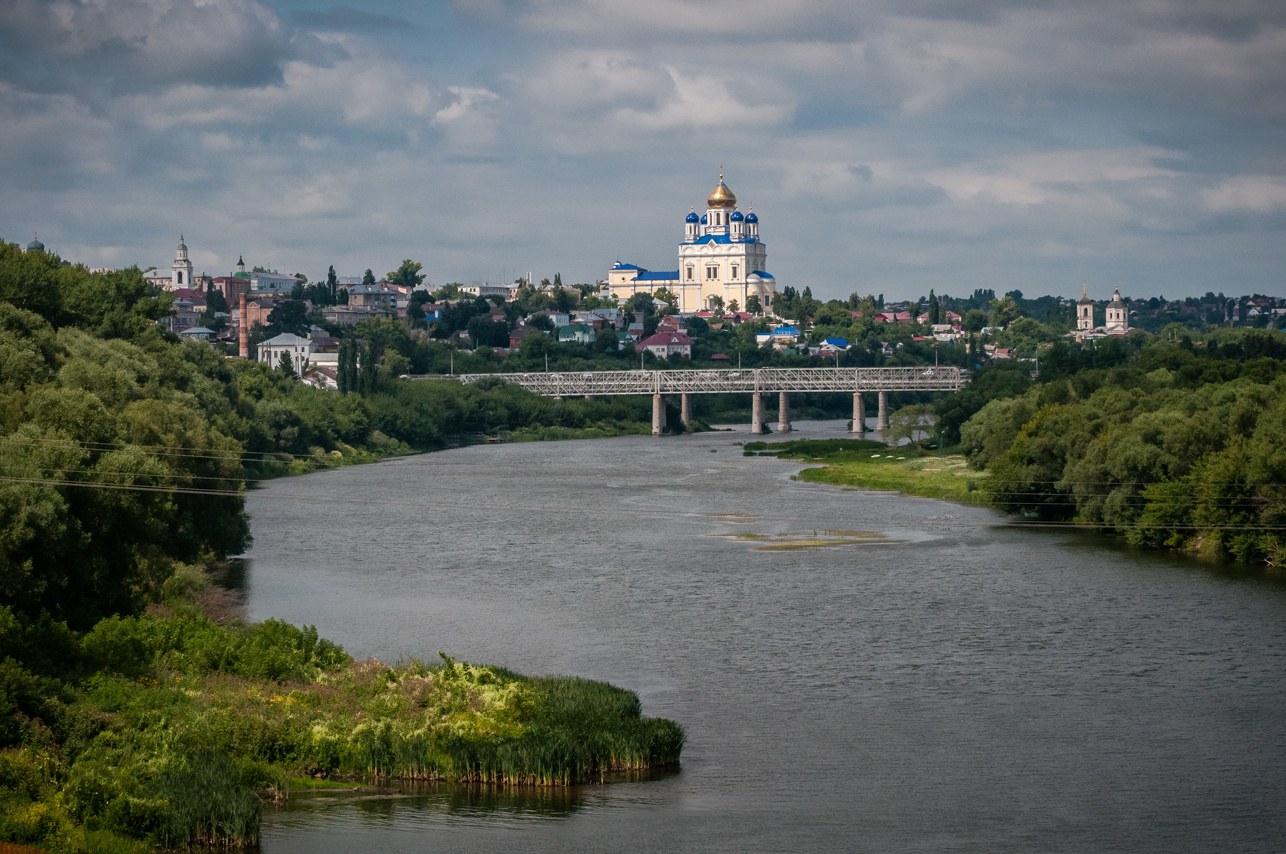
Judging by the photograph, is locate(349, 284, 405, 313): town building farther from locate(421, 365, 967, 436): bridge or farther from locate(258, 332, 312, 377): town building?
locate(421, 365, 967, 436): bridge

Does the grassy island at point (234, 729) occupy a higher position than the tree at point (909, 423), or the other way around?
the tree at point (909, 423)

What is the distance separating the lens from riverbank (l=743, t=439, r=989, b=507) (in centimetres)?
5994

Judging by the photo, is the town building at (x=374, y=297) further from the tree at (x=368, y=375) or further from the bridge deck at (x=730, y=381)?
the tree at (x=368, y=375)

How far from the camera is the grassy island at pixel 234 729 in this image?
18.6 metres

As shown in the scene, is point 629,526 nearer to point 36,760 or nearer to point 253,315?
point 36,760

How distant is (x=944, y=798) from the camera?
68.1 ft

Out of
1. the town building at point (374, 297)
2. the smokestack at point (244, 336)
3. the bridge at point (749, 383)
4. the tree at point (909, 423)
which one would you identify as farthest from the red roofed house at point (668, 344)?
the tree at point (909, 423)

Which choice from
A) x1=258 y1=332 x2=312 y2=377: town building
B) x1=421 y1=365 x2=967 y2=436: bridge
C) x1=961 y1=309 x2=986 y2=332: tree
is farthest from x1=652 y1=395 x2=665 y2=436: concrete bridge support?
x1=961 y1=309 x2=986 y2=332: tree

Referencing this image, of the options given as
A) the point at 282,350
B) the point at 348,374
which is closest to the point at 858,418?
the point at 348,374

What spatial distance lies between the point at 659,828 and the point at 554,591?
17.7 metres

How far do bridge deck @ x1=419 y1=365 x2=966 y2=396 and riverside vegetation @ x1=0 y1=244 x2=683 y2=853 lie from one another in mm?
79229

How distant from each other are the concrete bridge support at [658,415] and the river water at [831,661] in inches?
2215

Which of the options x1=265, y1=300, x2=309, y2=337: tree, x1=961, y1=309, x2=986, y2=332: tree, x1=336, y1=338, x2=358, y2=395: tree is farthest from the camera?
x1=961, y1=309, x2=986, y2=332: tree

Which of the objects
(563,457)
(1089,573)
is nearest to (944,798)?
(1089,573)
